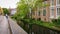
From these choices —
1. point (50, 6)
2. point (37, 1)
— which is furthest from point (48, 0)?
point (37, 1)

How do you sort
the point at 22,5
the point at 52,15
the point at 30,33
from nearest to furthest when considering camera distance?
the point at 30,33, the point at 22,5, the point at 52,15

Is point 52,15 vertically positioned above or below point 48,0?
below

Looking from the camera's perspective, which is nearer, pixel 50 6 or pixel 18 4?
pixel 18 4

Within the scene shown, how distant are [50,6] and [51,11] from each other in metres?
0.37

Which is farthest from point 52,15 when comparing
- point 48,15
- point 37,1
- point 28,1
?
point 28,1

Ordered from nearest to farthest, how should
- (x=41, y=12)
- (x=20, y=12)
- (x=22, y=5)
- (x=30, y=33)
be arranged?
(x=30, y=33) < (x=22, y=5) < (x=20, y=12) < (x=41, y=12)

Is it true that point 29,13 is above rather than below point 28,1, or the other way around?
below

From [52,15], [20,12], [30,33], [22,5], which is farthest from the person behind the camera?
[52,15]

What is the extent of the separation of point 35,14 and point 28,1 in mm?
3246

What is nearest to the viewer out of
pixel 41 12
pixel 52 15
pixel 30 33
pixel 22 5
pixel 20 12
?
pixel 30 33

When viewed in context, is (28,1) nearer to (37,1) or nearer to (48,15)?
(37,1)

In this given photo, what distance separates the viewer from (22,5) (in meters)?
8.02

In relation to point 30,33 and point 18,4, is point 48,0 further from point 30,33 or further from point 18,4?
point 30,33

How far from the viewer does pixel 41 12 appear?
1112 cm
